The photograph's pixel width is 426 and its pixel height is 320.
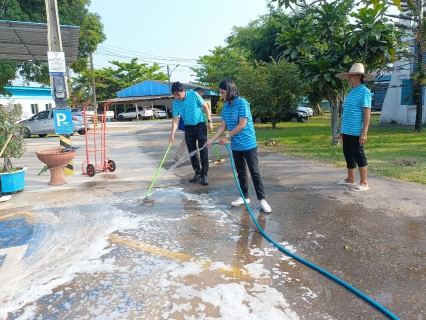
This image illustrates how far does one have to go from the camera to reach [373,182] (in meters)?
5.77

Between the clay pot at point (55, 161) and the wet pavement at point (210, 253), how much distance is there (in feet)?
1.98

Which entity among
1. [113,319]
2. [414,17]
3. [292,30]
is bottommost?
[113,319]

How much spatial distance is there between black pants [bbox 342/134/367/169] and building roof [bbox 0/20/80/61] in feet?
21.9

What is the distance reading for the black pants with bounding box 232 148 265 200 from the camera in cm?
450

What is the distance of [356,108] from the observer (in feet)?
16.7

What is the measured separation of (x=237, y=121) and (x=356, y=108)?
195cm

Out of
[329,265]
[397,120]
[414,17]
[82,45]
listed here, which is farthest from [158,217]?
[82,45]

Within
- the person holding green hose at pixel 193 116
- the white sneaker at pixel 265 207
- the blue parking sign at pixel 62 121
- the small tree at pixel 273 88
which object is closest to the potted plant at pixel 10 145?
the blue parking sign at pixel 62 121

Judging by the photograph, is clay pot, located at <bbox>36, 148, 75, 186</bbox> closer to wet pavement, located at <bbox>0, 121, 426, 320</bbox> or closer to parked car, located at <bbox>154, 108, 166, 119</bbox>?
wet pavement, located at <bbox>0, 121, 426, 320</bbox>

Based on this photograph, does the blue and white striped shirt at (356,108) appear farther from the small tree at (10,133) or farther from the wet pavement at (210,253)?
the small tree at (10,133)

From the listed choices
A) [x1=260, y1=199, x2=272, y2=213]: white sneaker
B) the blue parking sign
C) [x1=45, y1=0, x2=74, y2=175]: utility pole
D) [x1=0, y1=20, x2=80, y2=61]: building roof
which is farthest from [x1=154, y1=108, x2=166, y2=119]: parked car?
[x1=260, y1=199, x2=272, y2=213]: white sneaker

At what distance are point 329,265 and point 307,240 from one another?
0.56m

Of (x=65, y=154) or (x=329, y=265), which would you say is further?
(x=65, y=154)

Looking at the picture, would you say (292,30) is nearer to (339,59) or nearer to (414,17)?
(339,59)
